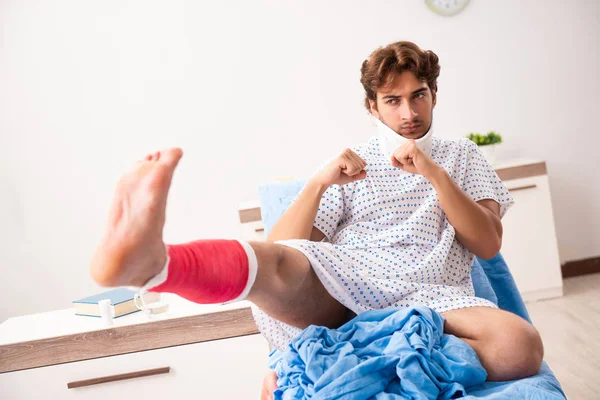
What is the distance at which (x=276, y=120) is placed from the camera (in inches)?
147

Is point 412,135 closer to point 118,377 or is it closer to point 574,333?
point 118,377

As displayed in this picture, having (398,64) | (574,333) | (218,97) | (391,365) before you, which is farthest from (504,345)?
(218,97)

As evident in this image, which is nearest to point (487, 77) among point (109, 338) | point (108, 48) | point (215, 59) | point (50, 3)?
point (215, 59)

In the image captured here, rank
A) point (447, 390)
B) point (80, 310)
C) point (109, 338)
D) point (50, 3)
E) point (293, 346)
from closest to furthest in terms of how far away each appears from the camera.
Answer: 1. point (447, 390)
2. point (293, 346)
3. point (109, 338)
4. point (80, 310)
5. point (50, 3)

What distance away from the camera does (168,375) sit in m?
1.97

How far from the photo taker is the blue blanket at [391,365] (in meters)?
1.20

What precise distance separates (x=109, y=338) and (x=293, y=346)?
2.69ft

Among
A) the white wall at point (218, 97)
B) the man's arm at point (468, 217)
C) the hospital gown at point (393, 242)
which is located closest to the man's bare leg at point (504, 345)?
the hospital gown at point (393, 242)

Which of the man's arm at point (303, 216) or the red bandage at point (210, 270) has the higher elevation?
the red bandage at point (210, 270)

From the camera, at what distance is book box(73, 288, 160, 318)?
2066mm

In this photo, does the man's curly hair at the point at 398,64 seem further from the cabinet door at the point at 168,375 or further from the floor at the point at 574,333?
the floor at the point at 574,333

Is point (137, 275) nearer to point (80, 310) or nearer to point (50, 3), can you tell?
point (80, 310)

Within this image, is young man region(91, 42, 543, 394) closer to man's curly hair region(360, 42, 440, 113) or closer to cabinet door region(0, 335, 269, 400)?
man's curly hair region(360, 42, 440, 113)

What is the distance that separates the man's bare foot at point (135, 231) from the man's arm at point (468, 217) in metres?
0.75
